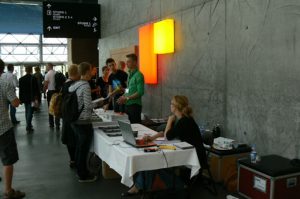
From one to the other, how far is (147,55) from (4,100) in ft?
11.3

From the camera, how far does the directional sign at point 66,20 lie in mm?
8398

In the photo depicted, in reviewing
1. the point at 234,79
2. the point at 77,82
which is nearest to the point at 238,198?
the point at 234,79

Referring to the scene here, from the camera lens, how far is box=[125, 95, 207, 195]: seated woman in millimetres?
3400

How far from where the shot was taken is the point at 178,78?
5625 millimetres

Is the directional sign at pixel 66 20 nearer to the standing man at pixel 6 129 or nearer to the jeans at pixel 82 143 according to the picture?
the jeans at pixel 82 143

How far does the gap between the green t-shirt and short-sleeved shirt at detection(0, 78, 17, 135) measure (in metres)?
1.88

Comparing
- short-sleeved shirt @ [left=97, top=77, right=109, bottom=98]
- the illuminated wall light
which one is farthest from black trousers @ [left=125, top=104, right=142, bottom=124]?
short-sleeved shirt @ [left=97, top=77, right=109, bottom=98]

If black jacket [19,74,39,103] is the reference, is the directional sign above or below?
above

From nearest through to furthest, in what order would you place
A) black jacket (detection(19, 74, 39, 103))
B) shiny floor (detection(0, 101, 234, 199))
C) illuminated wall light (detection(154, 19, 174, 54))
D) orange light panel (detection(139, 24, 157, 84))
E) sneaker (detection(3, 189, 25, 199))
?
sneaker (detection(3, 189, 25, 199)) → shiny floor (detection(0, 101, 234, 199)) → illuminated wall light (detection(154, 19, 174, 54)) → orange light panel (detection(139, 24, 157, 84)) → black jacket (detection(19, 74, 39, 103))

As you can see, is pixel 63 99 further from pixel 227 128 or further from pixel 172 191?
pixel 227 128

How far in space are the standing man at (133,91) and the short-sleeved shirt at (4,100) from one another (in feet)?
5.72

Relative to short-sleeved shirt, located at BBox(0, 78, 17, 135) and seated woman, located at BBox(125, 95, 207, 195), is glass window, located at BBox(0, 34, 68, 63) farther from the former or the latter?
seated woman, located at BBox(125, 95, 207, 195)

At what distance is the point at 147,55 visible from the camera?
648 cm

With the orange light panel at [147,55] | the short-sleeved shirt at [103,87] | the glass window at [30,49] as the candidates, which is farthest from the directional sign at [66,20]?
the glass window at [30,49]
